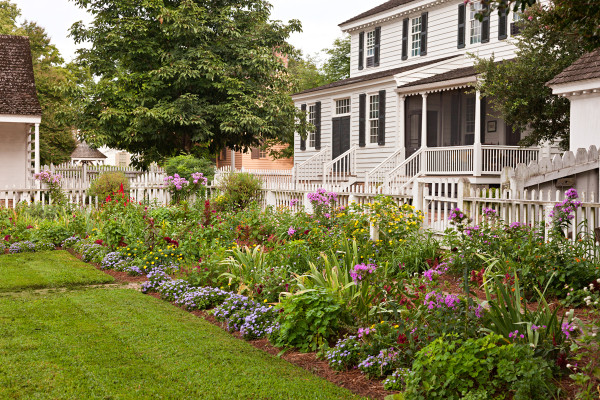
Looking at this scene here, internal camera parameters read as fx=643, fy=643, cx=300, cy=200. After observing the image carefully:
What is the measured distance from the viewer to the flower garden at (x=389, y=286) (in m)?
4.56

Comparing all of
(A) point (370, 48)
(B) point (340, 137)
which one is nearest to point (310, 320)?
(B) point (340, 137)

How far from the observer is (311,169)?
81.3 feet

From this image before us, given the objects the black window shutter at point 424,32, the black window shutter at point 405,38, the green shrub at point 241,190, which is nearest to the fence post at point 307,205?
the green shrub at point 241,190

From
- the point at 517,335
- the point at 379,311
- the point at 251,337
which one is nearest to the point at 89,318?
the point at 251,337

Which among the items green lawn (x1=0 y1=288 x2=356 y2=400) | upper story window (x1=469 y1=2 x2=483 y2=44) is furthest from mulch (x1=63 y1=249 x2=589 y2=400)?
upper story window (x1=469 y1=2 x2=483 y2=44)

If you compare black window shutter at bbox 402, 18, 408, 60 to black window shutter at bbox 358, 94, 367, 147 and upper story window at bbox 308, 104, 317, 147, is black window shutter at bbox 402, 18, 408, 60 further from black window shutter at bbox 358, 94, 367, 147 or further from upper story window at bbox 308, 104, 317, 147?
upper story window at bbox 308, 104, 317, 147

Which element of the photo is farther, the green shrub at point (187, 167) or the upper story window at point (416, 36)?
the upper story window at point (416, 36)

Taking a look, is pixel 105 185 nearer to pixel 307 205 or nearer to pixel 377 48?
pixel 307 205

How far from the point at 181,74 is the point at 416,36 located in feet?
30.8

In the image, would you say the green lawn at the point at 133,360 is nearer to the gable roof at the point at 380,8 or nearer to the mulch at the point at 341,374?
the mulch at the point at 341,374

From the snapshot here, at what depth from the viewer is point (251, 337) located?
662 centimetres

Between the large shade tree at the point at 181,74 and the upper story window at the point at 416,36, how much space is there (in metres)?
4.61

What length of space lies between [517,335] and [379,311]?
4.63 feet

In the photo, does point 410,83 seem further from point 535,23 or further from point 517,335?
point 517,335
